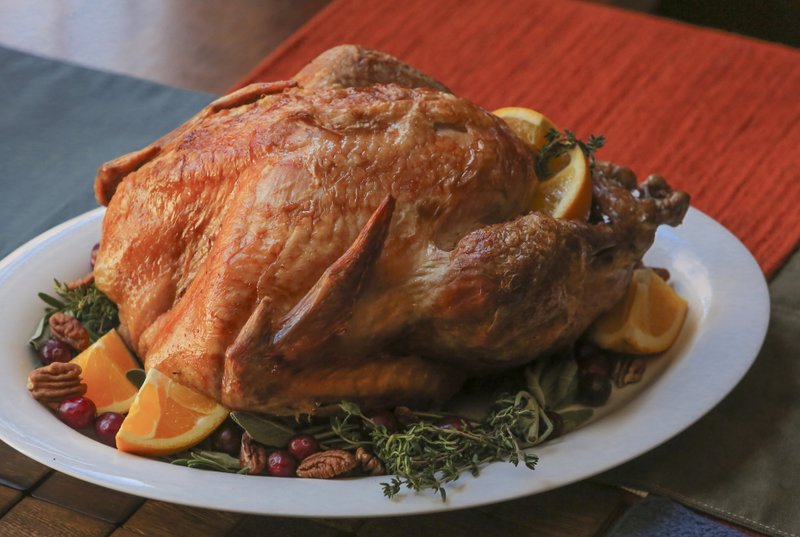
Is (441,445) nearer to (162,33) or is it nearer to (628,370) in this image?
(628,370)

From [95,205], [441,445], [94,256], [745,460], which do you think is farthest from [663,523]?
[95,205]

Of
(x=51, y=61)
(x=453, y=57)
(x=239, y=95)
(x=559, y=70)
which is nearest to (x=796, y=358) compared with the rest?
(x=239, y=95)

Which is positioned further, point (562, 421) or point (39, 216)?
point (39, 216)

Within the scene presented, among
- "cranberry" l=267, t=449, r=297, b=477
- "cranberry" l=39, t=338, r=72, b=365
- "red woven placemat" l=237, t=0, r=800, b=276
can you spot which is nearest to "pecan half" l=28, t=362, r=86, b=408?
"cranberry" l=39, t=338, r=72, b=365

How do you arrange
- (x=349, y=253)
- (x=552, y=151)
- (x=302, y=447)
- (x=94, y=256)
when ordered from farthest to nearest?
(x=94, y=256) < (x=552, y=151) < (x=302, y=447) < (x=349, y=253)

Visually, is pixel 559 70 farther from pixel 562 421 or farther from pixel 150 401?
pixel 150 401

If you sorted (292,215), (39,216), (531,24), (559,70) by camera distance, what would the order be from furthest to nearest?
(531,24), (559,70), (39,216), (292,215)

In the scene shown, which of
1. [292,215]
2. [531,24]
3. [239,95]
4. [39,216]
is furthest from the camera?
[531,24]

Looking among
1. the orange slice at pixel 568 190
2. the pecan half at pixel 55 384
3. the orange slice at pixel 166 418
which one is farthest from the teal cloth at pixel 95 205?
the pecan half at pixel 55 384
